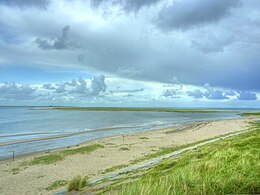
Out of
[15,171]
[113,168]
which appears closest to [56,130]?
[15,171]

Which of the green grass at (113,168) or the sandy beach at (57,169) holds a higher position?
the green grass at (113,168)

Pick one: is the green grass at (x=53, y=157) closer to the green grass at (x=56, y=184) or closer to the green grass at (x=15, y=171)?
the green grass at (x=15, y=171)

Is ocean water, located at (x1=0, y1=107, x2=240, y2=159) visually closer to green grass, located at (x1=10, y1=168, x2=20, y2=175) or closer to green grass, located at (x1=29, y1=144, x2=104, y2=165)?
green grass, located at (x1=29, y1=144, x2=104, y2=165)

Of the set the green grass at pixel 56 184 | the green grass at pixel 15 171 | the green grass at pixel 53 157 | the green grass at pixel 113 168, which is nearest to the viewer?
the green grass at pixel 56 184

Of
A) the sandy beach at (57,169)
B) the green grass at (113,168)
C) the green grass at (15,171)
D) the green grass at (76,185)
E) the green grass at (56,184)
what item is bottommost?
the green grass at (15,171)

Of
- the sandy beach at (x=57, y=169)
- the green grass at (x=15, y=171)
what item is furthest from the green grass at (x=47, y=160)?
the green grass at (x=15, y=171)

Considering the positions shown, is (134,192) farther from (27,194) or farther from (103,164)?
(103,164)

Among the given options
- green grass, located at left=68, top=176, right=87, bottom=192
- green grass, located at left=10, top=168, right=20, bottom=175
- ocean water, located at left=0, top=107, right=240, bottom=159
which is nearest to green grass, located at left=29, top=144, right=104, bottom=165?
green grass, located at left=10, top=168, right=20, bottom=175

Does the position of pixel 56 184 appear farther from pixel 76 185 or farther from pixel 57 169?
pixel 57 169

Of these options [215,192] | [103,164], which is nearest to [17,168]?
[103,164]

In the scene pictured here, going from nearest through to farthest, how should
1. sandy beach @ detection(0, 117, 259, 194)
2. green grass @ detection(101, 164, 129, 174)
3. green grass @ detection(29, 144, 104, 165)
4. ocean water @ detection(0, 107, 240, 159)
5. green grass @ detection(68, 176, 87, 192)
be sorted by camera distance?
green grass @ detection(68, 176, 87, 192) → sandy beach @ detection(0, 117, 259, 194) → green grass @ detection(101, 164, 129, 174) → green grass @ detection(29, 144, 104, 165) → ocean water @ detection(0, 107, 240, 159)

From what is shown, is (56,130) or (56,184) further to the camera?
(56,130)

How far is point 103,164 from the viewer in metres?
25.1

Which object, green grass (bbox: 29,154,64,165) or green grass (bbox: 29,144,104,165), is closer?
green grass (bbox: 29,154,64,165)
